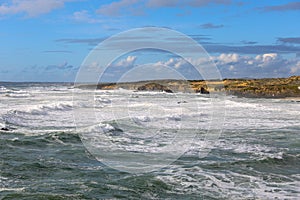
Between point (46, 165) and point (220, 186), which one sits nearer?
point (220, 186)

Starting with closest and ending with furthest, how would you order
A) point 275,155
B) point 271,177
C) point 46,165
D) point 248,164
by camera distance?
1. point 271,177
2. point 46,165
3. point 248,164
4. point 275,155

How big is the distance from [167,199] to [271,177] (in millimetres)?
4926

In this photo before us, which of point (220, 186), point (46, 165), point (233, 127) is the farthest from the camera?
point (233, 127)

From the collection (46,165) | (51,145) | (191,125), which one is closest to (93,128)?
(51,145)

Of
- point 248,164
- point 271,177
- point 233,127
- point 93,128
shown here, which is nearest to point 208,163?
point 248,164

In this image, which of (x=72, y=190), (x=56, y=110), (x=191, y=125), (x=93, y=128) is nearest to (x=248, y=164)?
(x=72, y=190)

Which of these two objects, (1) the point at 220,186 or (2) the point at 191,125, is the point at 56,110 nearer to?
(2) the point at 191,125

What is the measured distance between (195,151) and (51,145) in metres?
7.27

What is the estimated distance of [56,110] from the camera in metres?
46.4

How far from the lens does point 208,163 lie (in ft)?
56.4

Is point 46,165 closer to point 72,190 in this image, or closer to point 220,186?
point 72,190

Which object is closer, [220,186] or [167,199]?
[167,199]

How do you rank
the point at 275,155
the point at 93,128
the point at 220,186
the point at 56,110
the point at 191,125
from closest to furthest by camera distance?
the point at 220,186, the point at 275,155, the point at 93,128, the point at 191,125, the point at 56,110

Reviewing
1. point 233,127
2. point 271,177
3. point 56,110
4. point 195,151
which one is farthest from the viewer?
point 56,110
